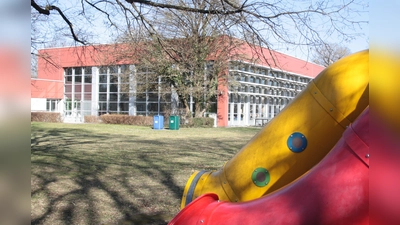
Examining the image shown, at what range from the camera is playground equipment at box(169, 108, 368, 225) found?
1.86 meters

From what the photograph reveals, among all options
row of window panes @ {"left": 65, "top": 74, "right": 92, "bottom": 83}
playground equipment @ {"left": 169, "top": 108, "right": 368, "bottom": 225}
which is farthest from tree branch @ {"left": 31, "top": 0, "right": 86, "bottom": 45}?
row of window panes @ {"left": 65, "top": 74, "right": 92, "bottom": 83}

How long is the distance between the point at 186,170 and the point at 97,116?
31.4 m

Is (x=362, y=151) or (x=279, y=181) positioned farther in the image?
(x=279, y=181)

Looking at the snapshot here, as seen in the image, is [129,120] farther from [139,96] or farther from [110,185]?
[110,185]

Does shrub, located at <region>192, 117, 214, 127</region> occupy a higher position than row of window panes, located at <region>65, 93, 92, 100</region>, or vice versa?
row of window panes, located at <region>65, 93, 92, 100</region>

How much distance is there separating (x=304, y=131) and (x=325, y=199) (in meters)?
1.40

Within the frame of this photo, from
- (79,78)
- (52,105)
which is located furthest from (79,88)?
(52,105)

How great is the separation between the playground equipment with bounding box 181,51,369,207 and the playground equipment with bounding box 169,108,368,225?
1.05 meters

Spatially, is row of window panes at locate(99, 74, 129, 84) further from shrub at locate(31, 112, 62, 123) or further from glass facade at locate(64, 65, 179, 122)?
shrub at locate(31, 112, 62, 123)

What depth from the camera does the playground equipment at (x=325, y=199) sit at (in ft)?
6.10

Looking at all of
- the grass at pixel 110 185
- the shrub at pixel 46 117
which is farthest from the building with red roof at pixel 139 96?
the grass at pixel 110 185
